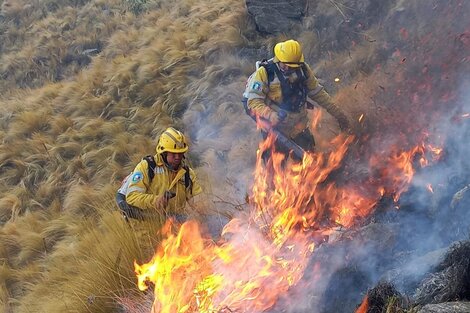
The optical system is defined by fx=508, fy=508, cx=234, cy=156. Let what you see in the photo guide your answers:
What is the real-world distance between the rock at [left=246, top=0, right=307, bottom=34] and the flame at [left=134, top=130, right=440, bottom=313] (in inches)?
172

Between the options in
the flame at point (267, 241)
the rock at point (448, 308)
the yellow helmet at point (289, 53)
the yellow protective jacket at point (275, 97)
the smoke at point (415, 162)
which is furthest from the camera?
the yellow protective jacket at point (275, 97)

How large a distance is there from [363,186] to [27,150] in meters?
7.15

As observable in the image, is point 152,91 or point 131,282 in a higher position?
point 131,282

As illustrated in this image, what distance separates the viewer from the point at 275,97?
228 inches

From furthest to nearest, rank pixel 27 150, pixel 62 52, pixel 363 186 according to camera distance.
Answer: pixel 62 52, pixel 27 150, pixel 363 186

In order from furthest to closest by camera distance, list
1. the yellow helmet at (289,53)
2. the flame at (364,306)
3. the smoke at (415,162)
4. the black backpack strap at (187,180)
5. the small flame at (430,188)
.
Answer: the yellow helmet at (289,53), the black backpack strap at (187,180), the small flame at (430,188), the smoke at (415,162), the flame at (364,306)

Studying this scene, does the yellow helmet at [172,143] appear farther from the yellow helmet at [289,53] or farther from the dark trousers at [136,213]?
the yellow helmet at [289,53]

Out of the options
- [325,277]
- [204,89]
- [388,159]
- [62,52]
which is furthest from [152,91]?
[325,277]

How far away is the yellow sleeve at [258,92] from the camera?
5.54 meters

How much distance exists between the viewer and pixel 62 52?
519 inches

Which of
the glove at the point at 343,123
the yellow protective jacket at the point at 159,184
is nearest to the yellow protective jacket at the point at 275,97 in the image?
the glove at the point at 343,123

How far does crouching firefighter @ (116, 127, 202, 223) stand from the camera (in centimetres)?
486

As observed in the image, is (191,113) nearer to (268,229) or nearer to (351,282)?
(268,229)

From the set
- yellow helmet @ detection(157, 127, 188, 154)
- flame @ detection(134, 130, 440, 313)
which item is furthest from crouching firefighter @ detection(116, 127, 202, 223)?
flame @ detection(134, 130, 440, 313)
